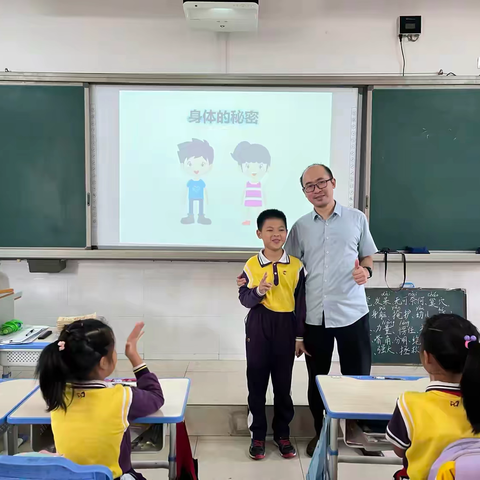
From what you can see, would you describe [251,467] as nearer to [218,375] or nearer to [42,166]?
[218,375]

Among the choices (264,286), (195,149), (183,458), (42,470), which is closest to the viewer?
(42,470)

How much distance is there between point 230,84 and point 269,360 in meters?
1.95

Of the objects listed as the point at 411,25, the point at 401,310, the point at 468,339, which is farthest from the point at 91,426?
the point at 411,25

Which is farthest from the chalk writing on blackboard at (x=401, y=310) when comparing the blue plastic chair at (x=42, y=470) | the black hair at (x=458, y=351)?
the blue plastic chair at (x=42, y=470)

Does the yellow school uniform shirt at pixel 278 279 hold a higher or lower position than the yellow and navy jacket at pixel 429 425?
higher

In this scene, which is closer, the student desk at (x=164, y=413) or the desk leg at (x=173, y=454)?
the student desk at (x=164, y=413)

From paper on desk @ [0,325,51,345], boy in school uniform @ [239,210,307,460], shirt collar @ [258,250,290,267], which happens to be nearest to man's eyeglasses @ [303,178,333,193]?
boy in school uniform @ [239,210,307,460]

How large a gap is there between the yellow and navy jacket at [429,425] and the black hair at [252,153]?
213cm

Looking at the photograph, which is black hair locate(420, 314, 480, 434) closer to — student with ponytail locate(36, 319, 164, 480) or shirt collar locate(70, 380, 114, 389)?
student with ponytail locate(36, 319, 164, 480)

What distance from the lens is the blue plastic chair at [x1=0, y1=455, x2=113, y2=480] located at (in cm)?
96

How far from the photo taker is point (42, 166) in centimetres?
303

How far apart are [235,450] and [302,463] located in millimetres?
400

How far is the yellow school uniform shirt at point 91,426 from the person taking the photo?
1.23m

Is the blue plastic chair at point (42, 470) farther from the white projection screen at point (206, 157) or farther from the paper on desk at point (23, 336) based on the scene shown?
the white projection screen at point (206, 157)
